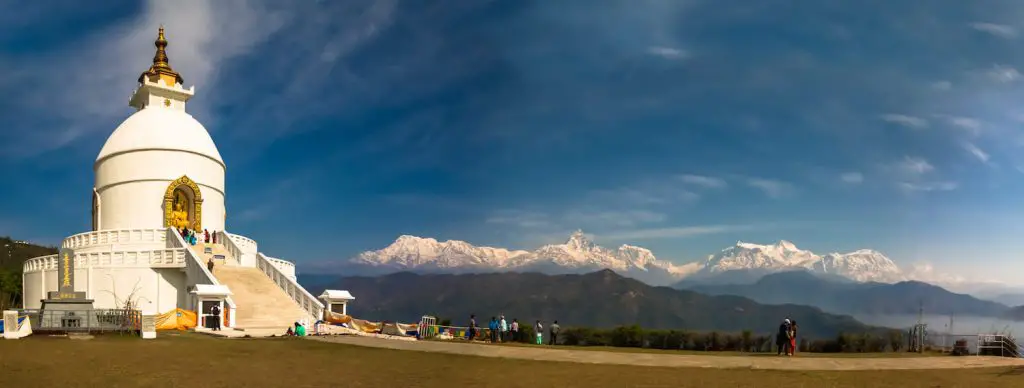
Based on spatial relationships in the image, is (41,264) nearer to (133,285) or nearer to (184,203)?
(133,285)

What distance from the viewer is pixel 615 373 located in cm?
1684

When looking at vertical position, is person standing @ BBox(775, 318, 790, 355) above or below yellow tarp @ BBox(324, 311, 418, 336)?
above

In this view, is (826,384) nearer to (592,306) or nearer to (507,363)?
(507,363)

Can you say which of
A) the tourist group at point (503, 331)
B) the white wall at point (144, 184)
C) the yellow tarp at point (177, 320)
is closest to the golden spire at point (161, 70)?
the white wall at point (144, 184)

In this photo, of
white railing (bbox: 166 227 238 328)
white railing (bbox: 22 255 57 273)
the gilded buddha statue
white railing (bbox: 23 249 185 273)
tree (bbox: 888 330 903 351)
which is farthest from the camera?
the gilded buddha statue

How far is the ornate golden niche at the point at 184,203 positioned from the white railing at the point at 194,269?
533 cm

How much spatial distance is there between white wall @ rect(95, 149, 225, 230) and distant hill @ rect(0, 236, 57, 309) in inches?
395

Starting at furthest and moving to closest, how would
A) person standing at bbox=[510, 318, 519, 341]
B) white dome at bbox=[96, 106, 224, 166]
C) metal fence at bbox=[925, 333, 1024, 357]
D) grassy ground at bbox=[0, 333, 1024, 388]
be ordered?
white dome at bbox=[96, 106, 224, 166]
person standing at bbox=[510, 318, 519, 341]
metal fence at bbox=[925, 333, 1024, 357]
grassy ground at bbox=[0, 333, 1024, 388]

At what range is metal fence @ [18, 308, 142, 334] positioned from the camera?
25828 mm

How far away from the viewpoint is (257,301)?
35531 mm

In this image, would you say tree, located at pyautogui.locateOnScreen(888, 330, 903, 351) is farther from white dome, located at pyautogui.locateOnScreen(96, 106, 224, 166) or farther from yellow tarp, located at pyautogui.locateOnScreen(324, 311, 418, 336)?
white dome, located at pyautogui.locateOnScreen(96, 106, 224, 166)

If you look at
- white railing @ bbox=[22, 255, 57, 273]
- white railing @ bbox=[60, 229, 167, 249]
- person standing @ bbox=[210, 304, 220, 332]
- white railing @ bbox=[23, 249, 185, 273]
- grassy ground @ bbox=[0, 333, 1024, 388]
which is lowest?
person standing @ bbox=[210, 304, 220, 332]

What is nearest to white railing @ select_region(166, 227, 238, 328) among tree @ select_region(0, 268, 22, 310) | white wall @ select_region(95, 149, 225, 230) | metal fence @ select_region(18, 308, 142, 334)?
metal fence @ select_region(18, 308, 142, 334)

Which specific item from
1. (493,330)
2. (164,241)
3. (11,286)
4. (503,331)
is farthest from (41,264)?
(503,331)
